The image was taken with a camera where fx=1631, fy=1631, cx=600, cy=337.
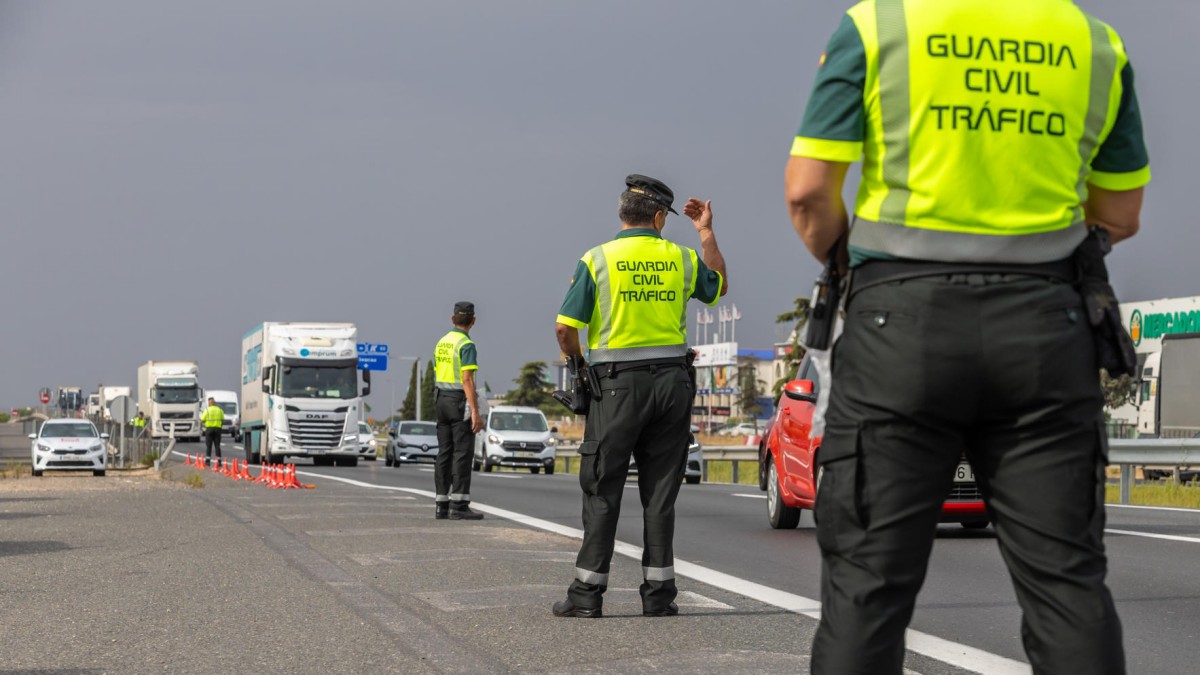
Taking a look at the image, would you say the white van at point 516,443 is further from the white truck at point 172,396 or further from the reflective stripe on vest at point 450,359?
the white truck at point 172,396

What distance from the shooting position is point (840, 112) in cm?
338

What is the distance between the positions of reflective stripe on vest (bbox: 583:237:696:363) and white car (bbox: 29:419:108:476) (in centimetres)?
2992

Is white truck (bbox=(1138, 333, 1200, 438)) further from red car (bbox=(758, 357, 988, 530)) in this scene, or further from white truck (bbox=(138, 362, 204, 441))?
white truck (bbox=(138, 362, 204, 441))

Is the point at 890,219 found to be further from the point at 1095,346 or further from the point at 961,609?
the point at 961,609

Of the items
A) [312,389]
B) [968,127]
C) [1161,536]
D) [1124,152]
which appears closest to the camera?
[968,127]

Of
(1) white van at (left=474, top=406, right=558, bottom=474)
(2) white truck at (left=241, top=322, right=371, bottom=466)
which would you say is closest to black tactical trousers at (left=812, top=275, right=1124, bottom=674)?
(1) white van at (left=474, top=406, right=558, bottom=474)

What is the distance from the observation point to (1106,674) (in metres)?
3.20

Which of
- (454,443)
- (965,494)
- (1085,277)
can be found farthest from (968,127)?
(454,443)

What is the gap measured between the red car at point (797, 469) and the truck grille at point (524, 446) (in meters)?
22.9

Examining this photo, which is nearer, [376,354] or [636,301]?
[636,301]

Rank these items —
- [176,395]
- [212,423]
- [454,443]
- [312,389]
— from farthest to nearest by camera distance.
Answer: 1. [176,395]
2. [212,423]
3. [312,389]
4. [454,443]

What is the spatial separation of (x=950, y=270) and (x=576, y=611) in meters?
4.55

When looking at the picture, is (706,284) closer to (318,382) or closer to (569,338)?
(569,338)

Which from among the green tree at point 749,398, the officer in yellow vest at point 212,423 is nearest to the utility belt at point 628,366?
the officer in yellow vest at point 212,423
